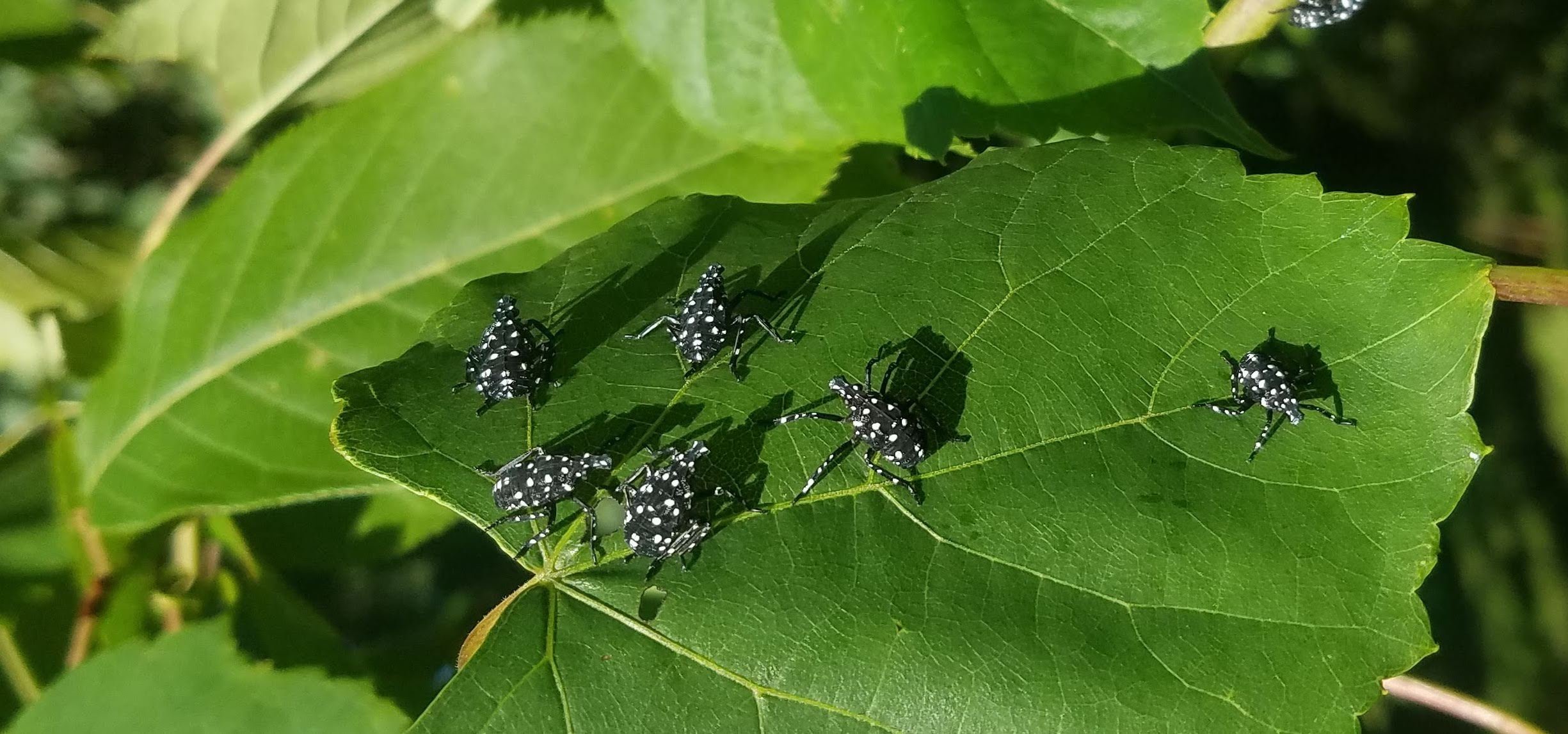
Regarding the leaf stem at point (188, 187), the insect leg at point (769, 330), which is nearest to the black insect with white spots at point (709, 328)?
the insect leg at point (769, 330)

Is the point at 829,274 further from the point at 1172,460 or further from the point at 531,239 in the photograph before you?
the point at 531,239

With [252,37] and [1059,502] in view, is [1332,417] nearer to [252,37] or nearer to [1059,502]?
[1059,502]

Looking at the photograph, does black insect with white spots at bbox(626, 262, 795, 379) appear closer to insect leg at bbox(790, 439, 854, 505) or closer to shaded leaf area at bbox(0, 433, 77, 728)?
insect leg at bbox(790, 439, 854, 505)

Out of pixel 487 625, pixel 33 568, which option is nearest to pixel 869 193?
pixel 487 625

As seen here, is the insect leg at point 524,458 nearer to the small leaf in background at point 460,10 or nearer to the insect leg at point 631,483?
the insect leg at point 631,483

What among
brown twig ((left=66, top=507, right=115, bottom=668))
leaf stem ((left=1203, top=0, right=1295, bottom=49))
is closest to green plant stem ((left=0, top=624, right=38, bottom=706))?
brown twig ((left=66, top=507, right=115, bottom=668))

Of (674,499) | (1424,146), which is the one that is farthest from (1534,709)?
(674,499)
